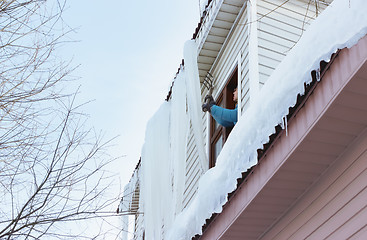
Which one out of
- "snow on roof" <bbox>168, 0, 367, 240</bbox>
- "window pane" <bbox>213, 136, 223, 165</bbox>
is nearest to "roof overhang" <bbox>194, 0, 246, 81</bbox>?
"window pane" <bbox>213, 136, 223, 165</bbox>

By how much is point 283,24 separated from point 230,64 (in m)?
1.15

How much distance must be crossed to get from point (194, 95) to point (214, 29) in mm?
1281

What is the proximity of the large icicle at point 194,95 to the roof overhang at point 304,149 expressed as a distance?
7.83 ft

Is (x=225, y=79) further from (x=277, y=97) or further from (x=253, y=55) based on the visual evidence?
(x=277, y=97)

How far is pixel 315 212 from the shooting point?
3.62 m

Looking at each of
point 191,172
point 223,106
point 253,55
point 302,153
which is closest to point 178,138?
point 223,106

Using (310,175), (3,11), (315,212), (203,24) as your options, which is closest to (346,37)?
(310,175)

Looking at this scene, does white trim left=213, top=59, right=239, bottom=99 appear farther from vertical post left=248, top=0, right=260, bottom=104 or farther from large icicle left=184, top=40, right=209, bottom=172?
vertical post left=248, top=0, right=260, bottom=104

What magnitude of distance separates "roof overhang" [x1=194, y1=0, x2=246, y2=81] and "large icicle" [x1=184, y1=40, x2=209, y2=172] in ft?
1.03

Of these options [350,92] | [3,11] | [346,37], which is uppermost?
[3,11]

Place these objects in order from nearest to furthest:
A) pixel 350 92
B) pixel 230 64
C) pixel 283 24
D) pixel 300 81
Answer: pixel 350 92 < pixel 300 81 < pixel 283 24 < pixel 230 64

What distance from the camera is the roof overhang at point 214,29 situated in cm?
716

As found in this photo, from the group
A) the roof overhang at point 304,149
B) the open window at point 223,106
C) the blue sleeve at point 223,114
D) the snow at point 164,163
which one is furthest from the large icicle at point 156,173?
the roof overhang at point 304,149

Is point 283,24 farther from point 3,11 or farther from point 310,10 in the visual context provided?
point 3,11
